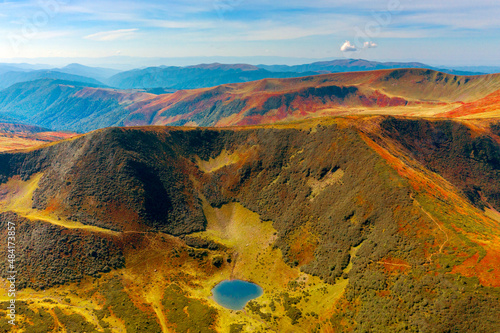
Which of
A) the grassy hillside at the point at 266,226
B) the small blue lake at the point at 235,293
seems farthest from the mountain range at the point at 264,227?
the small blue lake at the point at 235,293

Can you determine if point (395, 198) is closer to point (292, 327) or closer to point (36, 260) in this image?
point (292, 327)

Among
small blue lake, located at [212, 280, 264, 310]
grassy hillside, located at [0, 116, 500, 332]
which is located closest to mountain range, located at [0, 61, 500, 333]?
grassy hillside, located at [0, 116, 500, 332]

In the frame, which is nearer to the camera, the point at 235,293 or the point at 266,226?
the point at 235,293

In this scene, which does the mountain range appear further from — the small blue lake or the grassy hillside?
the small blue lake

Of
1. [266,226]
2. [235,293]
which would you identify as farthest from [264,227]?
[235,293]

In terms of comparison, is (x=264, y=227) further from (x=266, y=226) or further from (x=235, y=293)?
(x=235, y=293)
